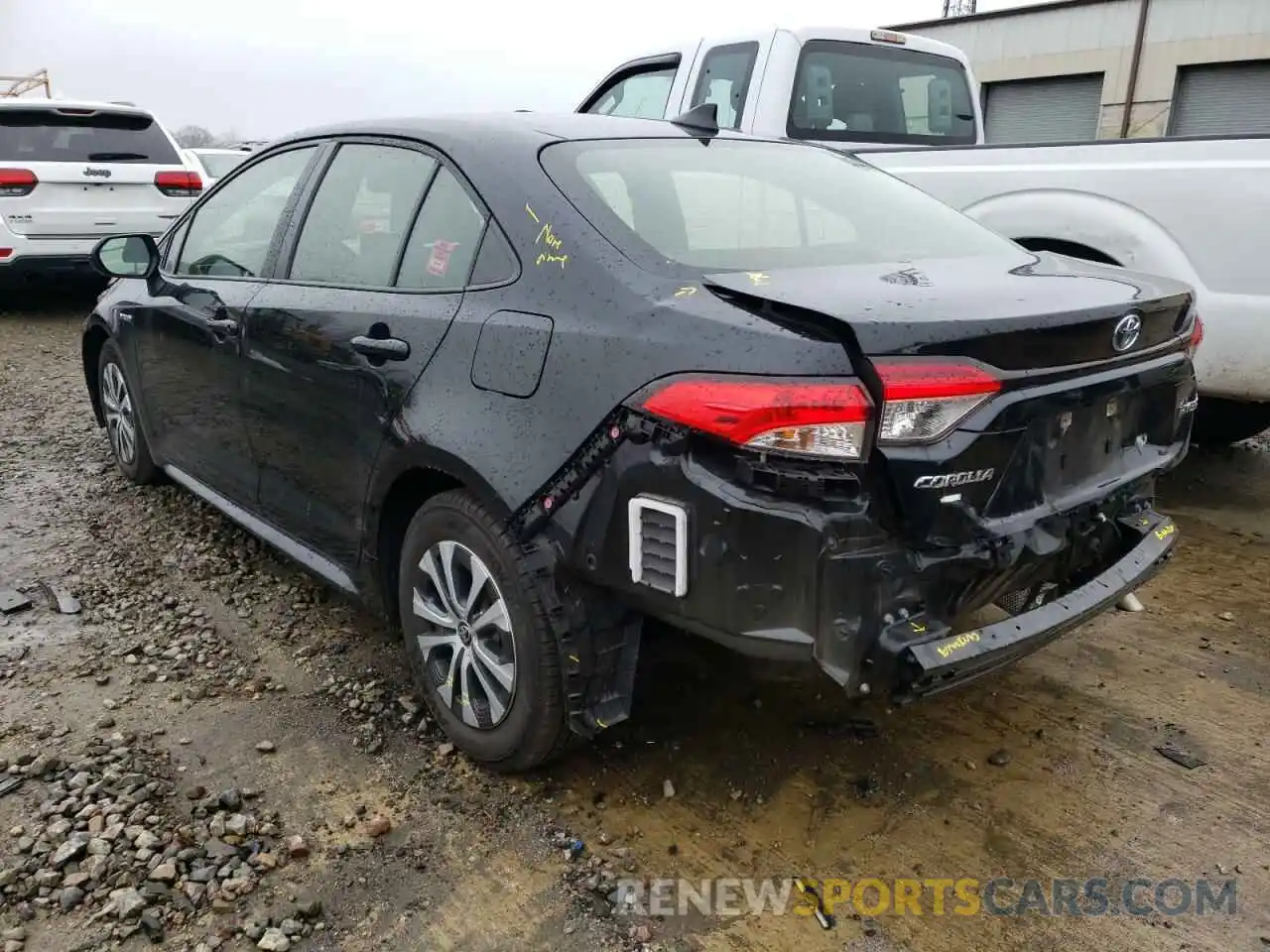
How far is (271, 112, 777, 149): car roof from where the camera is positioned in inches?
110

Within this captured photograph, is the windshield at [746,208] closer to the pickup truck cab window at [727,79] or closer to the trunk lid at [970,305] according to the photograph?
the trunk lid at [970,305]

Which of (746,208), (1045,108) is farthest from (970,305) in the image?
(1045,108)

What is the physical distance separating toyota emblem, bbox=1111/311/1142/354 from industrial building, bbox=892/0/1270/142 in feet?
61.5

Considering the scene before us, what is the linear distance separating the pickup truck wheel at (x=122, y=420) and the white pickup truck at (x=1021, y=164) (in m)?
3.37

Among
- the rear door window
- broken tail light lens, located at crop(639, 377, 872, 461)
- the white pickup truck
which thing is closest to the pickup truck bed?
the white pickup truck

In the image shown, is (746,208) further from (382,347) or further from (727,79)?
(727,79)

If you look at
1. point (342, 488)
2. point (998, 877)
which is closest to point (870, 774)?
point (998, 877)

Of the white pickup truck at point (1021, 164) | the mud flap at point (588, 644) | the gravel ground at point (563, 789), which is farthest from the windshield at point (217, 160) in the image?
the mud flap at point (588, 644)

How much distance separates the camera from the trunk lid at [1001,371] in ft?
6.66

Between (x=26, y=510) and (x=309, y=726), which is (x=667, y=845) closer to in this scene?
(x=309, y=726)

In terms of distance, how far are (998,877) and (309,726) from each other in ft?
6.26

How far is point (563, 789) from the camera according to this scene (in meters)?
2.68

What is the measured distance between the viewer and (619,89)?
6570 mm

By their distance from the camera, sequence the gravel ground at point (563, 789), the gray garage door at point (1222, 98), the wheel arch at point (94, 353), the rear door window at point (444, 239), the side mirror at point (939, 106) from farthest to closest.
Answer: the gray garage door at point (1222, 98) → the side mirror at point (939, 106) → the wheel arch at point (94, 353) → the rear door window at point (444, 239) → the gravel ground at point (563, 789)
